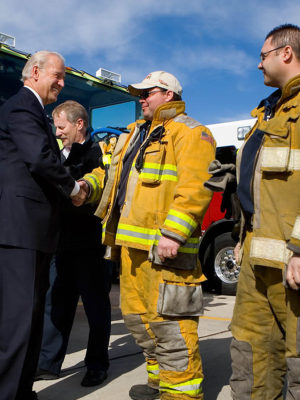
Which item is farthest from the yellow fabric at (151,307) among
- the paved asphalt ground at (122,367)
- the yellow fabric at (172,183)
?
the paved asphalt ground at (122,367)

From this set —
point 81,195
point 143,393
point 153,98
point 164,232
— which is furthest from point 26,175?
point 143,393

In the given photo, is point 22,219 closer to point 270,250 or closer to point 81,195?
point 81,195

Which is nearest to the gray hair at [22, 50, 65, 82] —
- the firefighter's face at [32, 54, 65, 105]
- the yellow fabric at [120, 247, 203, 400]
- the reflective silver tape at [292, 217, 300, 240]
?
the firefighter's face at [32, 54, 65, 105]

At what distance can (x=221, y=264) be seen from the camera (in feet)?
23.2

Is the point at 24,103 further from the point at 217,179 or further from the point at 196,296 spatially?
the point at 196,296

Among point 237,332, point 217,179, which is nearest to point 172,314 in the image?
point 237,332

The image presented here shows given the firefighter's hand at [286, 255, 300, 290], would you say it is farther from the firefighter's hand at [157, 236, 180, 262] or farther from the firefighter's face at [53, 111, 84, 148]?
the firefighter's face at [53, 111, 84, 148]

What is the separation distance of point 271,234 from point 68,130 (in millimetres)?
1903

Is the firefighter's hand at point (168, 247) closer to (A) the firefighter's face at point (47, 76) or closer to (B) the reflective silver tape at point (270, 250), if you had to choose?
(B) the reflective silver tape at point (270, 250)

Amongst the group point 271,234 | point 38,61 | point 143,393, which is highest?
point 38,61

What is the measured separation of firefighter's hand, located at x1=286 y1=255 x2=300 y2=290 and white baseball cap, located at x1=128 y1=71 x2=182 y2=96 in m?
1.40

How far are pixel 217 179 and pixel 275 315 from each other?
68 centimetres

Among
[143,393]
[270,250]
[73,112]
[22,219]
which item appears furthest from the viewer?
[73,112]

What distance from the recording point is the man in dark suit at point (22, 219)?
239 centimetres
